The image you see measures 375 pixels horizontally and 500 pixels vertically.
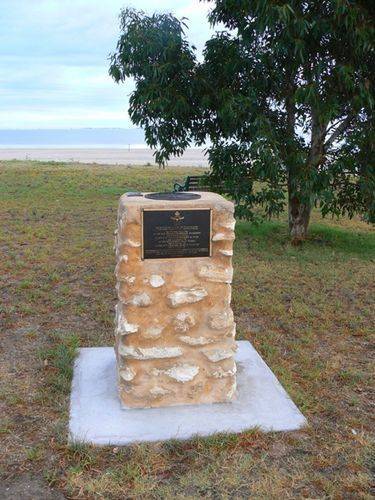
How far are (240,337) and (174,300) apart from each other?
195 centimetres

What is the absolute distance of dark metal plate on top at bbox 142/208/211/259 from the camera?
3.98 meters

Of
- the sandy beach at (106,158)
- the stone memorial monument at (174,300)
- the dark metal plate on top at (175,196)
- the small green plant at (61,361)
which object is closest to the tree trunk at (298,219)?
the small green plant at (61,361)

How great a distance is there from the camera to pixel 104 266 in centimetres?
821

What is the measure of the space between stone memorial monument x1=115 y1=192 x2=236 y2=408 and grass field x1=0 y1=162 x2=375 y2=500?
0.59 m

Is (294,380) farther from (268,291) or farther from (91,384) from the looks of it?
(268,291)

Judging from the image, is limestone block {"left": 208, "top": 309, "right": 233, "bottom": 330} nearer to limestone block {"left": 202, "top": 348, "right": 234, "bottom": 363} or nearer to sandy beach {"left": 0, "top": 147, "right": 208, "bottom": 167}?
limestone block {"left": 202, "top": 348, "right": 234, "bottom": 363}

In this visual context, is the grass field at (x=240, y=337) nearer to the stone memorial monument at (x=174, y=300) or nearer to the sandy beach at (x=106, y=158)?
the stone memorial monument at (x=174, y=300)

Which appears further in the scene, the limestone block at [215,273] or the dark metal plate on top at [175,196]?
the dark metal plate on top at [175,196]

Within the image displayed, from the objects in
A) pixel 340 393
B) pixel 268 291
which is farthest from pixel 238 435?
pixel 268 291

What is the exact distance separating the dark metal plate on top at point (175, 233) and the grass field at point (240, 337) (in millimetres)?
1422

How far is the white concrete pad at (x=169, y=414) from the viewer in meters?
3.82

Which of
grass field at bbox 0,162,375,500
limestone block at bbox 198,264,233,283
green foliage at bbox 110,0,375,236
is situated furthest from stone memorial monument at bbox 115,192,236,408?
green foliage at bbox 110,0,375,236

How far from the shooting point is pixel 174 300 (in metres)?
4.09

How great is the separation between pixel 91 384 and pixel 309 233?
25.8 ft
